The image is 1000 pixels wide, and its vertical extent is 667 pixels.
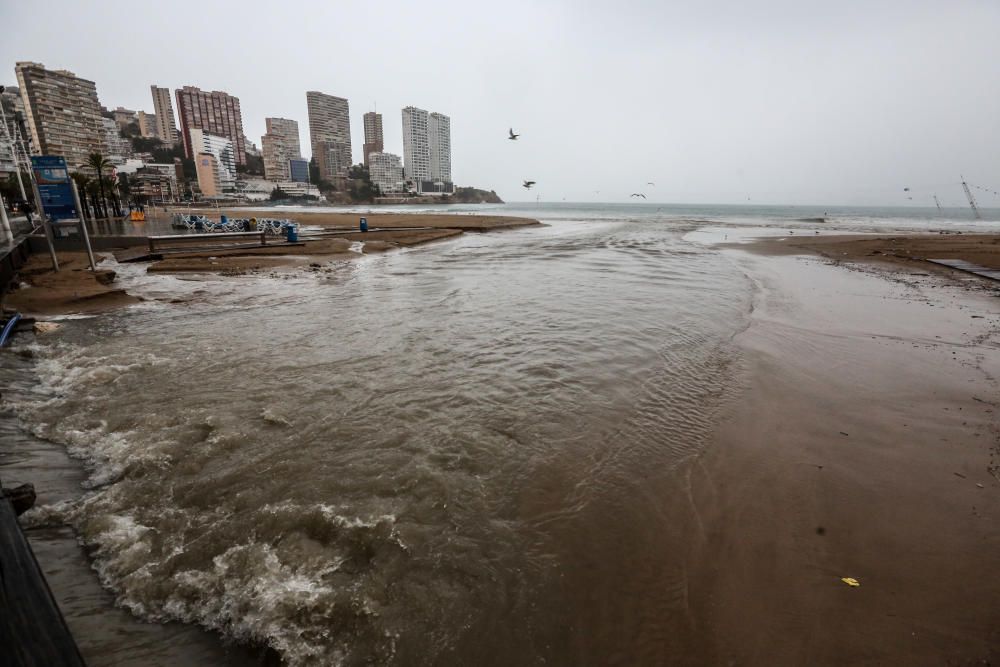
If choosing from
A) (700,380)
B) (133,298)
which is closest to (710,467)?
(700,380)

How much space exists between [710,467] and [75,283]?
16.3 m

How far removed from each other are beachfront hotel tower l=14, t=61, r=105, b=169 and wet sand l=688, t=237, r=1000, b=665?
170m

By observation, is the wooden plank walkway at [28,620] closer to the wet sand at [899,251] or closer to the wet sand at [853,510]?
the wet sand at [853,510]

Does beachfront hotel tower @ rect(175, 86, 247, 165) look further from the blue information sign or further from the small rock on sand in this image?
the small rock on sand

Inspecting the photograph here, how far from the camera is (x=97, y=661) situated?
2445 millimetres

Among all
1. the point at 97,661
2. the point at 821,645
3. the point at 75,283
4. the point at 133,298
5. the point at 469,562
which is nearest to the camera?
the point at 97,661

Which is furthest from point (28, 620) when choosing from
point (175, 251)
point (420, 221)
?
point (420, 221)

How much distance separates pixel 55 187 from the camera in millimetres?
13875

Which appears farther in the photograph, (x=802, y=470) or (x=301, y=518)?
(x=802, y=470)

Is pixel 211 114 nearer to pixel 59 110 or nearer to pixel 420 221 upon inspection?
pixel 59 110

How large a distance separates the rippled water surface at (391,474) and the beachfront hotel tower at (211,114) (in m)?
212

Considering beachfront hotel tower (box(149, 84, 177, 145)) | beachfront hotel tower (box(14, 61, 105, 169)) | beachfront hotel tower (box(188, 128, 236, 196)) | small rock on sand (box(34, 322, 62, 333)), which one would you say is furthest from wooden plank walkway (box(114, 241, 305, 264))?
beachfront hotel tower (box(149, 84, 177, 145))

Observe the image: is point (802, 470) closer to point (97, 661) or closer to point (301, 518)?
point (301, 518)

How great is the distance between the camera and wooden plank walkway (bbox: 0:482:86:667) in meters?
1.42
